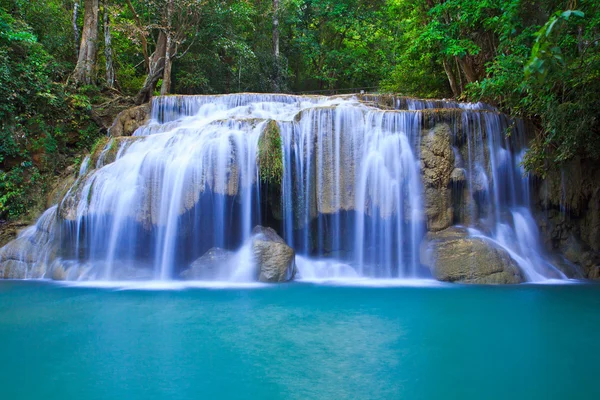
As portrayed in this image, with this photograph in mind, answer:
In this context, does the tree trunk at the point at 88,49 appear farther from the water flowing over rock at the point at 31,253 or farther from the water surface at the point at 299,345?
the water surface at the point at 299,345

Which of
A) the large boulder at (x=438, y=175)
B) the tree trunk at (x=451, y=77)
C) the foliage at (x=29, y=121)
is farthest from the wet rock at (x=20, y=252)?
the tree trunk at (x=451, y=77)

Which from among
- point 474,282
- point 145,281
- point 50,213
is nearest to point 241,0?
point 50,213

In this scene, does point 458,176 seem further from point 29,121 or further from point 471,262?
point 29,121

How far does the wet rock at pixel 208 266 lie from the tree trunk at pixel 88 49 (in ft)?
33.8

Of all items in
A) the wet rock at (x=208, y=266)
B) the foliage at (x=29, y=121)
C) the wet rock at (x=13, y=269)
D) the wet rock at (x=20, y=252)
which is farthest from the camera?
the foliage at (x=29, y=121)

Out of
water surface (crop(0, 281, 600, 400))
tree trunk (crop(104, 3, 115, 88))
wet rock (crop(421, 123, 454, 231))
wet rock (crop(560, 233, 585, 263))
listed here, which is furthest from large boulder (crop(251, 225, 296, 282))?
tree trunk (crop(104, 3, 115, 88))

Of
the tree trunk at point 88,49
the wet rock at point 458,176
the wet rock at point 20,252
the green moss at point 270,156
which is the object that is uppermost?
the tree trunk at point 88,49

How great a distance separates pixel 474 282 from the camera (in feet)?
29.4

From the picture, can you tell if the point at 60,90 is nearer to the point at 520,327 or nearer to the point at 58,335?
the point at 58,335

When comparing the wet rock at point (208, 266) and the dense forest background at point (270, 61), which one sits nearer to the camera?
the dense forest background at point (270, 61)

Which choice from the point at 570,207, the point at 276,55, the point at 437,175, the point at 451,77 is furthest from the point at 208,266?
the point at 276,55

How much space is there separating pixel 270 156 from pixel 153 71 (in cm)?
936

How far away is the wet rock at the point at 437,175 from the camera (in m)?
10.4

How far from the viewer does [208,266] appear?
9648 mm
